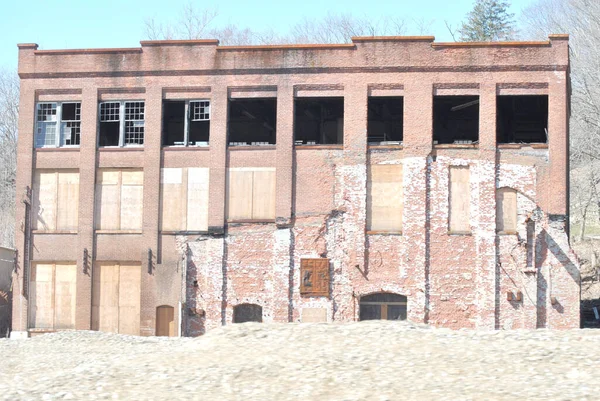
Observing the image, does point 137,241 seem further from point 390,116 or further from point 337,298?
point 390,116

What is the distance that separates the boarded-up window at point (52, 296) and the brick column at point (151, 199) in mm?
2875

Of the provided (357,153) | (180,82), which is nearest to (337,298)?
(357,153)

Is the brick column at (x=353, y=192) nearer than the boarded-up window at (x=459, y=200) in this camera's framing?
No

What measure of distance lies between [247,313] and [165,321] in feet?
9.68

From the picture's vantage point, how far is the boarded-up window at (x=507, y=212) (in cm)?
2878

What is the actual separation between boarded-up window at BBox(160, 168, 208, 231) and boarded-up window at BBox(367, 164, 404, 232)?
5.95 meters

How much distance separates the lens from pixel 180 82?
3050 cm

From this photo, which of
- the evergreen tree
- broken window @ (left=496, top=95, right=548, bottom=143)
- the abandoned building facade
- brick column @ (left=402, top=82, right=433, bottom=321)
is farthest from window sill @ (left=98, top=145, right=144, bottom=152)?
the evergreen tree

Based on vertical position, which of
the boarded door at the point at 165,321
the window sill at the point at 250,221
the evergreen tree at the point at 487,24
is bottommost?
the boarded door at the point at 165,321

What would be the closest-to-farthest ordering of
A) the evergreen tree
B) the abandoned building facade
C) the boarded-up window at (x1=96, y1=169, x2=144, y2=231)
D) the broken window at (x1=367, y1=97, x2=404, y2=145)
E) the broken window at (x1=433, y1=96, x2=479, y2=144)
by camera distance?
1. the abandoned building facade
2. the boarded-up window at (x1=96, y1=169, x2=144, y2=231)
3. the broken window at (x1=433, y1=96, x2=479, y2=144)
4. the broken window at (x1=367, y1=97, x2=404, y2=145)
5. the evergreen tree

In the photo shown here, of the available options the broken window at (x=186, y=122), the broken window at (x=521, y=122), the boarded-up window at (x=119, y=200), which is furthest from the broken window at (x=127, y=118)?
the broken window at (x=521, y=122)

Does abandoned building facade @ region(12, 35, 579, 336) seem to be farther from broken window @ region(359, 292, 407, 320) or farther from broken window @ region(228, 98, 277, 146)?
broken window @ region(228, 98, 277, 146)

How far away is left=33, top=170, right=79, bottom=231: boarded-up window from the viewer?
1219 inches

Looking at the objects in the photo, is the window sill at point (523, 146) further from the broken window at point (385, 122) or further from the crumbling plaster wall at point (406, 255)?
the broken window at point (385, 122)
